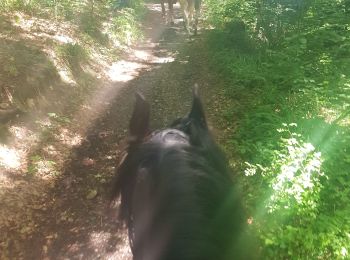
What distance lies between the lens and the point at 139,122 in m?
2.18

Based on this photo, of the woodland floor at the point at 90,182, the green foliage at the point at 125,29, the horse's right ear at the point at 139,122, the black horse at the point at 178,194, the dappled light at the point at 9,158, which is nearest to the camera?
the black horse at the point at 178,194

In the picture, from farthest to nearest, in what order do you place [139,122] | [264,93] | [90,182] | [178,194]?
[264,93] → [90,182] → [139,122] → [178,194]

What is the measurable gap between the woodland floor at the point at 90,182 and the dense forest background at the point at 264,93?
167 millimetres

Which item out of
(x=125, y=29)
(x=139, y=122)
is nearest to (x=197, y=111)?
(x=139, y=122)

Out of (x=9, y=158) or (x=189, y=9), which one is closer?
(x=9, y=158)

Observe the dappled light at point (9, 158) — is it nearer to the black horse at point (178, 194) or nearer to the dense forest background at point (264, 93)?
the dense forest background at point (264, 93)

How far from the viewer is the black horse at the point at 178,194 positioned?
1324mm

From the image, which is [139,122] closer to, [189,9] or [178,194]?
[178,194]

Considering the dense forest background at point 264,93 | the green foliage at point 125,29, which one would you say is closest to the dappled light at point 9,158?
the dense forest background at point 264,93

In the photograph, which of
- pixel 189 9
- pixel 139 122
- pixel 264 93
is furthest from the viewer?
pixel 189 9

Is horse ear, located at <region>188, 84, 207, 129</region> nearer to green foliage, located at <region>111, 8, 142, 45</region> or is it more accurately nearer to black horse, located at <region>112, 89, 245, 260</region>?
black horse, located at <region>112, 89, 245, 260</region>

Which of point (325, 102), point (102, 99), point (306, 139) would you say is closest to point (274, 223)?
point (306, 139)

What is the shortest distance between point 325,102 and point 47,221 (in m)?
4.65

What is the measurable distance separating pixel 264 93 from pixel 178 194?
5352 mm
